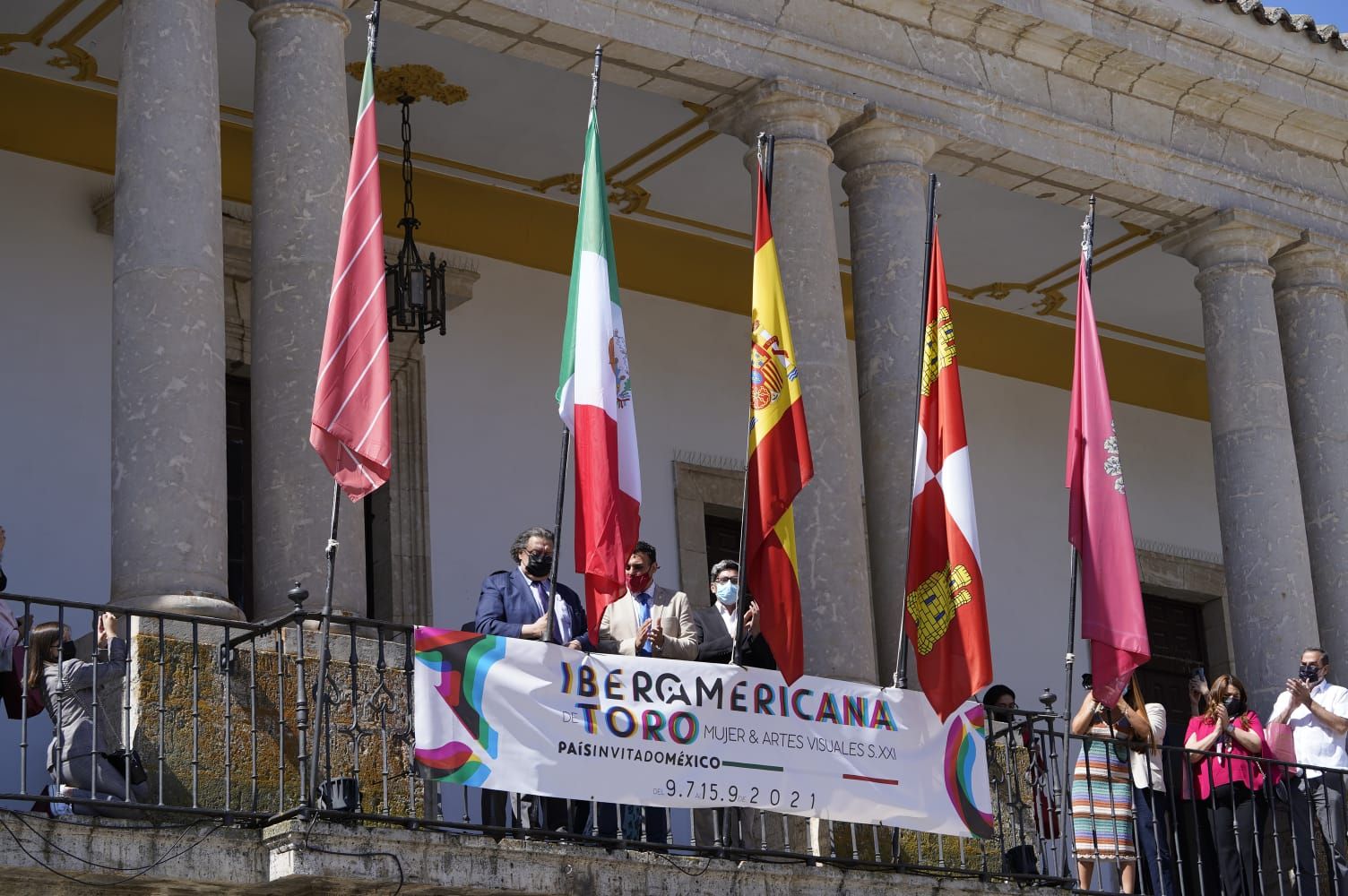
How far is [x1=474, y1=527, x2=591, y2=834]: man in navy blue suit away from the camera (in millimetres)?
9102

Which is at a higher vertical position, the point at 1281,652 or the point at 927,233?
the point at 927,233

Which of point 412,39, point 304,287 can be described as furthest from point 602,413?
point 412,39

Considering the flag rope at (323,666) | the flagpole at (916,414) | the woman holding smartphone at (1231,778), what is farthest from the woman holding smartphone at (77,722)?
the woman holding smartphone at (1231,778)

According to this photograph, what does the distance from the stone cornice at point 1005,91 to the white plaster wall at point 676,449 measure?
2178 millimetres

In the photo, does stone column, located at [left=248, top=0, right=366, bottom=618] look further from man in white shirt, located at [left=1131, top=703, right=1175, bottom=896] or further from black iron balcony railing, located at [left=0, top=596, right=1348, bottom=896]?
man in white shirt, located at [left=1131, top=703, right=1175, bottom=896]

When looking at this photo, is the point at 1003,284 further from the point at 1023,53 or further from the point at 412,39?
the point at 412,39

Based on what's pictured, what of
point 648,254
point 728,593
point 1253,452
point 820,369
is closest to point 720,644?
point 728,593

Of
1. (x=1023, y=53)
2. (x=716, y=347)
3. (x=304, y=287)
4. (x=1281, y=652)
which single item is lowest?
(x=1281, y=652)

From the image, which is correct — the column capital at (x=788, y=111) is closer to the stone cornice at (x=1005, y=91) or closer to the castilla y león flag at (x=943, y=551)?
the stone cornice at (x=1005, y=91)

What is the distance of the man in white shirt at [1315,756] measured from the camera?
36.9ft

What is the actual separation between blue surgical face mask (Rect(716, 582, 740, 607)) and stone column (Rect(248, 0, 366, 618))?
1.58m

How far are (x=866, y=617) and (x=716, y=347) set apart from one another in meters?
4.40

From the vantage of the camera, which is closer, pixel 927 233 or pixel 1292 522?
pixel 927 233

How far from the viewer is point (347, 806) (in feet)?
27.2
